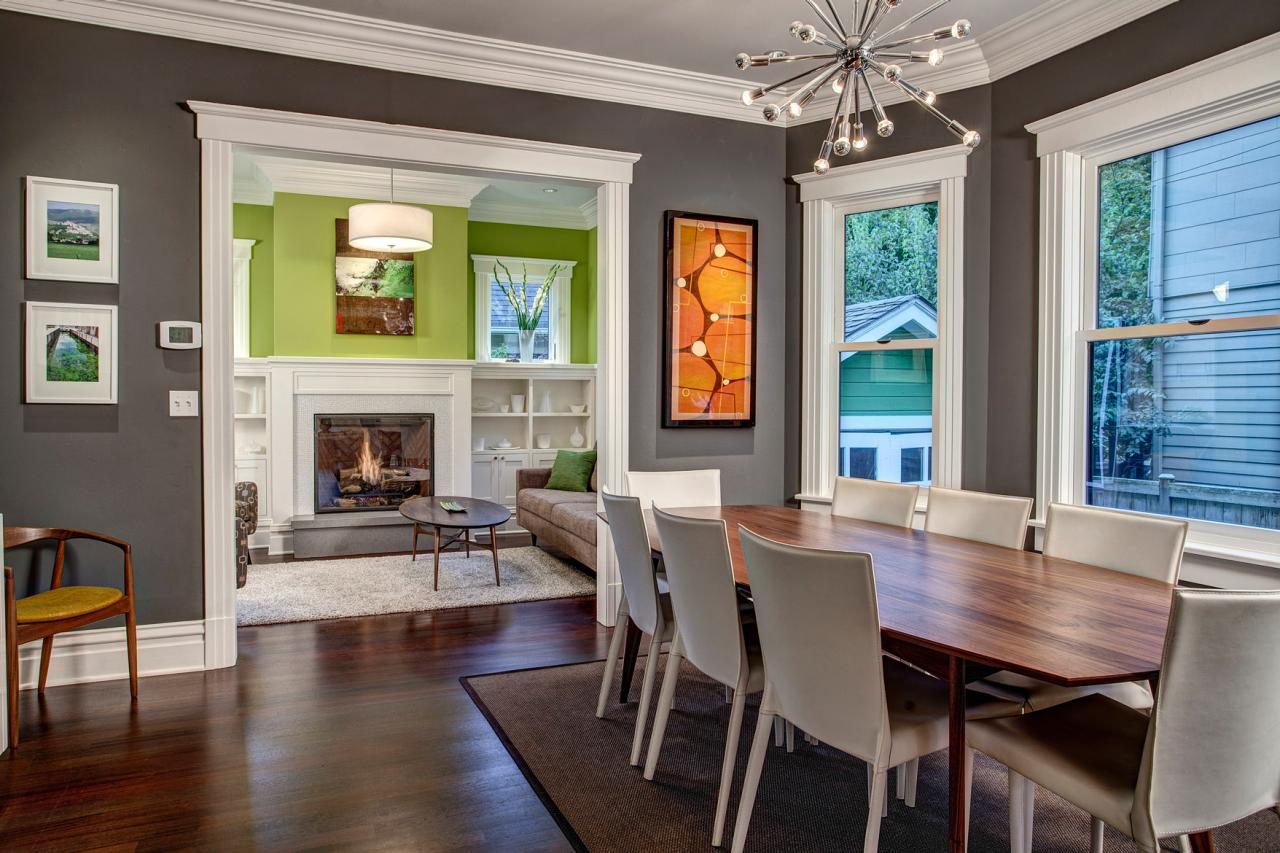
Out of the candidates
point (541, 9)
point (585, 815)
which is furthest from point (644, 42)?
point (585, 815)

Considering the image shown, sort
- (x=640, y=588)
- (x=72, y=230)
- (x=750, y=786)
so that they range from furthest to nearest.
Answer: (x=72, y=230) < (x=640, y=588) < (x=750, y=786)

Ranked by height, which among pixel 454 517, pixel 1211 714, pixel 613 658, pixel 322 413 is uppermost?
pixel 322 413

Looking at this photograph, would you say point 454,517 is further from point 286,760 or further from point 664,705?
point 664,705

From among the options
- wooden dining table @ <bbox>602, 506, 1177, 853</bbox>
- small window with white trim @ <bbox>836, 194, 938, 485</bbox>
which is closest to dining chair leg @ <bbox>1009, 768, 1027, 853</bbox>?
wooden dining table @ <bbox>602, 506, 1177, 853</bbox>

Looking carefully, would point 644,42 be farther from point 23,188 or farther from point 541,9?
point 23,188

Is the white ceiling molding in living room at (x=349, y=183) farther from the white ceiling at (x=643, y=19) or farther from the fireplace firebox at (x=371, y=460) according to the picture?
the white ceiling at (x=643, y=19)

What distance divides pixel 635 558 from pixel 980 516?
4.32ft

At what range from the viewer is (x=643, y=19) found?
373 centimetres

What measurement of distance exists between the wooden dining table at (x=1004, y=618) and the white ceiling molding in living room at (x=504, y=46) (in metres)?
2.48

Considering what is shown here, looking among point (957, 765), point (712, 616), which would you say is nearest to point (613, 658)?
point (712, 616)

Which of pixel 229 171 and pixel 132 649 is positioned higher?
pixel 229 171

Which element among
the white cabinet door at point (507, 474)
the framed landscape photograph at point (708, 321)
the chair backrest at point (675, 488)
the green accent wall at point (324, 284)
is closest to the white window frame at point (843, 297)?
the framed landscape photograph at point (708, 321)

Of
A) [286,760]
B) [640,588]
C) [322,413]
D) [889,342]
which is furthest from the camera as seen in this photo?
[322,413]

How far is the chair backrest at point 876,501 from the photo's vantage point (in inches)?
131
